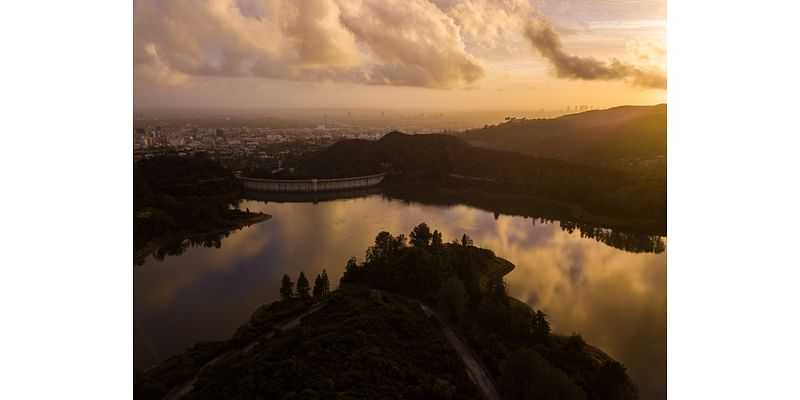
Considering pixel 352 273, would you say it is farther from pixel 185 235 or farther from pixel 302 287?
pixel 185 235

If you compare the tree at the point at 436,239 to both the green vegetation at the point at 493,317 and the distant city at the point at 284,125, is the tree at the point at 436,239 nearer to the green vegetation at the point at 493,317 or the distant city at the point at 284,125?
the green vegetation at the point at 493,317

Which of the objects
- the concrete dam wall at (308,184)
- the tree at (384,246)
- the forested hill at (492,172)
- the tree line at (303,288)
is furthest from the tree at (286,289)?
the concrete dam wall at (308,184)

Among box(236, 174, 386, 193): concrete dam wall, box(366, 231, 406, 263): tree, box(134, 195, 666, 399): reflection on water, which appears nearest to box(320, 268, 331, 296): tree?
box(134, 195, 666, 399): reflection on water

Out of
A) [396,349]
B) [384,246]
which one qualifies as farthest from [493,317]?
[384,246]

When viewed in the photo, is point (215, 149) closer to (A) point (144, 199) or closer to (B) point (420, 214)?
(A) point (144, 199)
